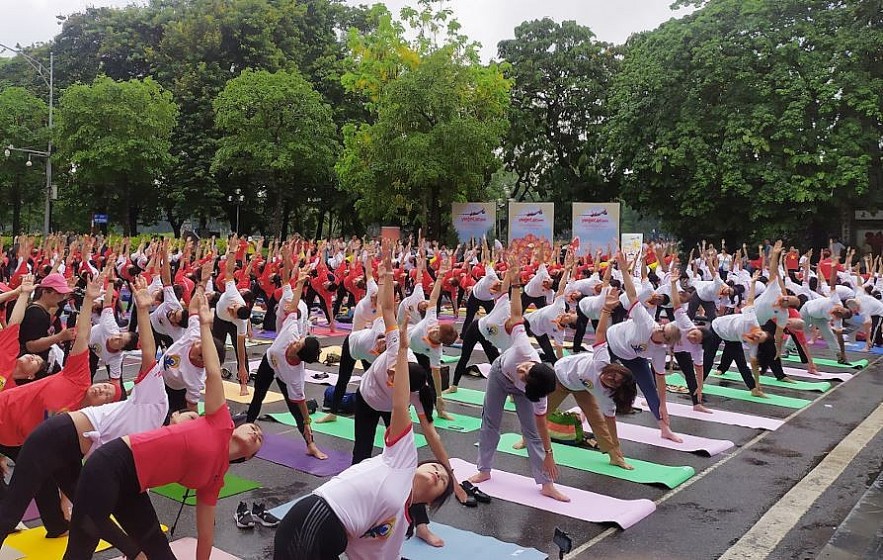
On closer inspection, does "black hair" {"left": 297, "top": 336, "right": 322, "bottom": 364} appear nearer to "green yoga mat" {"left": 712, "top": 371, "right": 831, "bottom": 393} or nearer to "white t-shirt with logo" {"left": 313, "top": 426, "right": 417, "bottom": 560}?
"white t-shirt with logo" {"left": 313, "top": 426, "right": 417, "bottom": 560}

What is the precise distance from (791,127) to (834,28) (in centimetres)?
413

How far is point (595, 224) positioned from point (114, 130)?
20140 millimetres

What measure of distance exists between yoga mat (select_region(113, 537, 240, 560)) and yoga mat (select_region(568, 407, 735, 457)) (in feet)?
14.0

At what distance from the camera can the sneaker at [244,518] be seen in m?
5.41

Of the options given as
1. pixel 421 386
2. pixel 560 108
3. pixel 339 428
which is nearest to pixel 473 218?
pixel 560 108

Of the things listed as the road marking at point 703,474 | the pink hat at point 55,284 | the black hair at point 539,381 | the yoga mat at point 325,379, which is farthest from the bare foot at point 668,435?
the pink hat at point 55,284

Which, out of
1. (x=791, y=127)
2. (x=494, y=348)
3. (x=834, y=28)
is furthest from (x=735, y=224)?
(x=494, y=348)

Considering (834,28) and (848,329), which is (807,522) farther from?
(834,28)

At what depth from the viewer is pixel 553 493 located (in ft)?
20.4

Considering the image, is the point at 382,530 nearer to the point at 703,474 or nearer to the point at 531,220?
the point at 703,474

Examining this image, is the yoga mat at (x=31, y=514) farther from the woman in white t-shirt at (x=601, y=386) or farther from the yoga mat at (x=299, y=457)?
the woman in white t-shirt at (x=601, y=386)

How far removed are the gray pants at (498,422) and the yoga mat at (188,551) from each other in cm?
248

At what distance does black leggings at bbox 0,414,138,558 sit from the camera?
13.0 ft

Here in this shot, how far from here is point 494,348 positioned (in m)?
9.66
